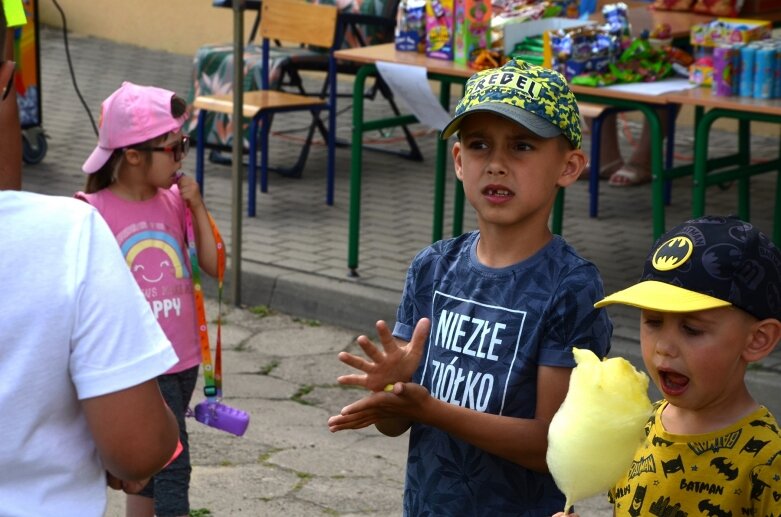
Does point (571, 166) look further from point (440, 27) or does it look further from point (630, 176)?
point (630, 176)

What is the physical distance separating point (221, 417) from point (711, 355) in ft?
7.05

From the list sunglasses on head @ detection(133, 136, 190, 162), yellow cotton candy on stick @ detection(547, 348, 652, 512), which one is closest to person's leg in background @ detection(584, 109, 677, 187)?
sunglasses on head @ detection(133, 136, 190, 162)

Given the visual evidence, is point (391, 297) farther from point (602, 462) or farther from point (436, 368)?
point (602, 462)

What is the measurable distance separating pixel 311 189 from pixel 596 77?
3293 mm

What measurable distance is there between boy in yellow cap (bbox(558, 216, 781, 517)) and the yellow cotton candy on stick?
0.14 metres

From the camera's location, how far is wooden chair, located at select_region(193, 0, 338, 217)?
8312 millimetres

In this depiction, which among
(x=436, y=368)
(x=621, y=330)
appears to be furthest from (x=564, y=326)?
(x=621, y=330)

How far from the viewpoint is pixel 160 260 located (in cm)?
407

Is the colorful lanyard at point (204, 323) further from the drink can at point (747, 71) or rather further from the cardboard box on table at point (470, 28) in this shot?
the drink can at point (747, 71)

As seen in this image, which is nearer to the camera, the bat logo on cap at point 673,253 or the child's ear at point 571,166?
the bat logo on cap at point 673,253

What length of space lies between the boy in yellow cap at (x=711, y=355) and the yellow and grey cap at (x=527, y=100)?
0.34 m

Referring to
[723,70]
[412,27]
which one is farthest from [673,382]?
[412,27]

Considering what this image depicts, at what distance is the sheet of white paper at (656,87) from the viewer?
5738mm

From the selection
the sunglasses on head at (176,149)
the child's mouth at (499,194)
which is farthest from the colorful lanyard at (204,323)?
the child's mouth at (499,194)
